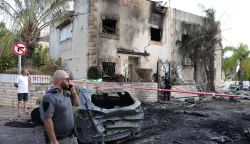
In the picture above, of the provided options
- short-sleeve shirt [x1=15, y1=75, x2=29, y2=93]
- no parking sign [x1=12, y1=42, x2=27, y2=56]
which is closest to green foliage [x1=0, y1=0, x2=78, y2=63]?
no parking sign [x1=12, y1=42, x2=27, y2=56]

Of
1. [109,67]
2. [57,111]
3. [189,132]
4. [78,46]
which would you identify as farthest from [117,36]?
[57,111]

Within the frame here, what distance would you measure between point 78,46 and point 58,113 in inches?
476

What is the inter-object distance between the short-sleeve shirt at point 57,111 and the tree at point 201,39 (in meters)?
16.7

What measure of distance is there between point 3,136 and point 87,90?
2.61m

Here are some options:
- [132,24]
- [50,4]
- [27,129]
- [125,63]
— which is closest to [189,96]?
[125,63]

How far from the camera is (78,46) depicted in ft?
47.7

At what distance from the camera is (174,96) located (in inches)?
580

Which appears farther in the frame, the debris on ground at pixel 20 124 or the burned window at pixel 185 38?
the burned window at pixel 185 38

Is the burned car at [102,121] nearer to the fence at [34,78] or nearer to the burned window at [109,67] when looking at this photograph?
the fence at [34,78]

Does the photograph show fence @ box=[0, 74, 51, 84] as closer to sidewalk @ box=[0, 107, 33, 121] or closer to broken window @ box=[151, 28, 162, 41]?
sidewalk @ box=[0, 107, 33, 121]

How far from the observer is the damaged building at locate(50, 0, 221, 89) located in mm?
13719

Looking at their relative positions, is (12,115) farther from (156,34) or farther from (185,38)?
(185,38)

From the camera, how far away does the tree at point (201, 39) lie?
61.4 ft

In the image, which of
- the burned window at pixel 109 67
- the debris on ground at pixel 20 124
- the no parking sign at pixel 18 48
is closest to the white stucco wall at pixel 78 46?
the burned window at pixel 109 67
